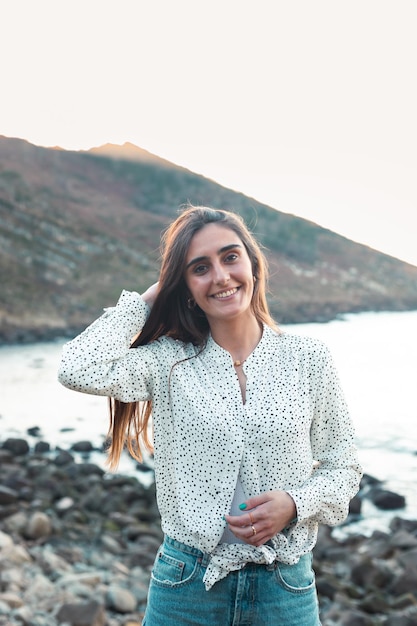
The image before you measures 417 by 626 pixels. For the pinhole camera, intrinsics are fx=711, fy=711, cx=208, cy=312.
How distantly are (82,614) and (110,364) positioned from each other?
3602mm

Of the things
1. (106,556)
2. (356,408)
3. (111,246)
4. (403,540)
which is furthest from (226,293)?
(111,246)

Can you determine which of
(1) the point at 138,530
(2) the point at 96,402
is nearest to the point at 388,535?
(1) the point at 138,530

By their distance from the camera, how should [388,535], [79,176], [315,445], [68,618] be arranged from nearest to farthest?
[315,445], [68,618], [388,535], [79,176]

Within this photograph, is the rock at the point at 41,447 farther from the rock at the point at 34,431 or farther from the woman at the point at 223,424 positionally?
the woman at the point at 223,424

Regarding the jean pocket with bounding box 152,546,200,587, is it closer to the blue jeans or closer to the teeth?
the blue jeans

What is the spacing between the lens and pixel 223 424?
2139 millimetres

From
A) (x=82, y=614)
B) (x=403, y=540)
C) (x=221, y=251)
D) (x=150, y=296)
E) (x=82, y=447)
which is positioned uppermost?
(x=221, y=251)

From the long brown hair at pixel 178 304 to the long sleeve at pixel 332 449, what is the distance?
31cm

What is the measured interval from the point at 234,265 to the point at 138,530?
6.99 meters

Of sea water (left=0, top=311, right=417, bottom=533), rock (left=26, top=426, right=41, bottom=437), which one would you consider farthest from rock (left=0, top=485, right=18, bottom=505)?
rock (left=26, top=426, right=41, bottom=437)

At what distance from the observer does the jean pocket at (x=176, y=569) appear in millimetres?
2105

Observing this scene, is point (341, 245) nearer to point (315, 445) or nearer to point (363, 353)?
point (363, 353)

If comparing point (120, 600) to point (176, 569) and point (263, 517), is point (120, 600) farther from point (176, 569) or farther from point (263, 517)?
point (263, 517)

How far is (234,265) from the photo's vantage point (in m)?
2.34
